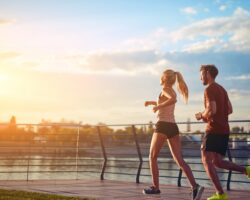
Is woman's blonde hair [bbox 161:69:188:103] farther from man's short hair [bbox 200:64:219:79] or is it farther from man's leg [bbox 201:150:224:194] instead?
man's leg [bbox 201:150:224:194]

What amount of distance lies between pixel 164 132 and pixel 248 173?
132 cm

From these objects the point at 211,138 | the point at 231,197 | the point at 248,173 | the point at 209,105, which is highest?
the point at 209,105

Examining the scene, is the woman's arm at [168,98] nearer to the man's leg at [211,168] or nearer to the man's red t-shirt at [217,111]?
the man's red t-shirt at [217,111]

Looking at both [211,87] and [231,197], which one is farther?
[231,197]

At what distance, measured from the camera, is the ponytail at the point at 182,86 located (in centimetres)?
668

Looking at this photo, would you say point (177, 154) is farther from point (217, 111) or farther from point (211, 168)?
point (217, 111)

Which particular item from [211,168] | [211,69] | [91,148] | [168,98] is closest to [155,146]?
[168,98]

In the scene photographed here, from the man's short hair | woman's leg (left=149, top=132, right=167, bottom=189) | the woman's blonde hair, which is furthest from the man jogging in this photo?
woman's leg (left=149, top=132, right=167, bottom=189)

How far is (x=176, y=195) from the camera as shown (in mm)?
7375

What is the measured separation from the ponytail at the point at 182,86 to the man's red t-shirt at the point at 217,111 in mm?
635

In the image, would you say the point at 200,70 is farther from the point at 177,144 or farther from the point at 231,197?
the point at 231,197

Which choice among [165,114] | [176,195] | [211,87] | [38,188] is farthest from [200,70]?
[38,188]

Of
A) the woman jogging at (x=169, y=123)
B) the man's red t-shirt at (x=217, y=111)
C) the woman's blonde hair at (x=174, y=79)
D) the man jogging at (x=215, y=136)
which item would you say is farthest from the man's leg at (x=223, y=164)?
the woman's blonde hair at (x=174, y=79)

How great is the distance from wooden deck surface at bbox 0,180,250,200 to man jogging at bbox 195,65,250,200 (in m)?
1.20
